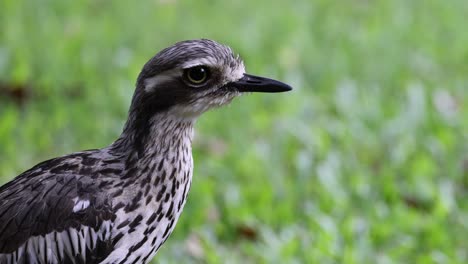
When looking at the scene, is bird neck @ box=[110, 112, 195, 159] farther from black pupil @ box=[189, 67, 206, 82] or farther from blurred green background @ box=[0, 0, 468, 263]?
blurred green background @ box=[0, 0, 468, 263]

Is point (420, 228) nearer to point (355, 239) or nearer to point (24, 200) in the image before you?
point (355, 239)

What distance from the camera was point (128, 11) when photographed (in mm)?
9219

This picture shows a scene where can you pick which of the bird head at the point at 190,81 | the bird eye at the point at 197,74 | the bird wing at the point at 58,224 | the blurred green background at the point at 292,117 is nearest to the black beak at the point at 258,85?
the bird head at the point at 190,81

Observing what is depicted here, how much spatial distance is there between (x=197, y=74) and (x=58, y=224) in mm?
978

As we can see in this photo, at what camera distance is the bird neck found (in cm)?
484

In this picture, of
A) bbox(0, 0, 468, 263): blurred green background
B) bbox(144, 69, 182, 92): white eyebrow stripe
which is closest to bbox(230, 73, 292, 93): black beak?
bbox(144, 69, 182, 92): white eyebrow stripe

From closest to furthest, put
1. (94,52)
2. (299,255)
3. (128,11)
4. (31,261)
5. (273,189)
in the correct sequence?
(31,261) → (299,255) → (273,189) → (94,52) → (128,11)

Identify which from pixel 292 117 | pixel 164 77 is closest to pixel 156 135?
pixel 164 77

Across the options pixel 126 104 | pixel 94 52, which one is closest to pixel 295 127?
pixel 126 104

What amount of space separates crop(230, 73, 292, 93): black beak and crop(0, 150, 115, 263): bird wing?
0.85 meters

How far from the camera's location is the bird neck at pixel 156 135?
4.84 meters

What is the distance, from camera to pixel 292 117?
779 cm

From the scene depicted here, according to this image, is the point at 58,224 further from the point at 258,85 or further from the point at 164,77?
the point at 258,85

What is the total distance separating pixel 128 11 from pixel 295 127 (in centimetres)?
241
